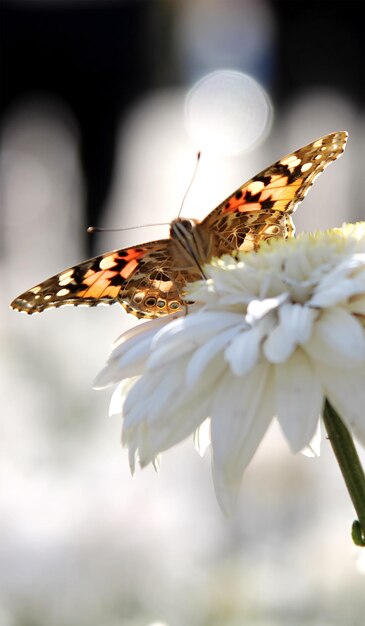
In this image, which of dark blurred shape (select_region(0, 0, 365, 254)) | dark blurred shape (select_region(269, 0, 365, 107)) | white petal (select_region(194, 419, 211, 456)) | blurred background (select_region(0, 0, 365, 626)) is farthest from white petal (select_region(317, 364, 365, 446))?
dark blurred shape (select_region(269, 0, 365, 107))

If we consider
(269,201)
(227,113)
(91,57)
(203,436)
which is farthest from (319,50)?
(203,436)

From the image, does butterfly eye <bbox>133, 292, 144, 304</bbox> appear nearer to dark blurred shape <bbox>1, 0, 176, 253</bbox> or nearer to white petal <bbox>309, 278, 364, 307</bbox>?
white petal <bbox>309, 278, 364, 307</bbox>

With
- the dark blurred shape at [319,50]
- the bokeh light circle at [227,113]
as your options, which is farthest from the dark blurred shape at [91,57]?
the dark blurred shape at [319,50]

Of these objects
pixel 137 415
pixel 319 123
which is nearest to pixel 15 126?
pixel 319 123

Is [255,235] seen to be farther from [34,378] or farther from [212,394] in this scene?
[34,378]

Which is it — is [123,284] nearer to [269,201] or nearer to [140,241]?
[269,201]

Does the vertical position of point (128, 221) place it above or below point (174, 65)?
below
